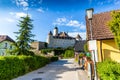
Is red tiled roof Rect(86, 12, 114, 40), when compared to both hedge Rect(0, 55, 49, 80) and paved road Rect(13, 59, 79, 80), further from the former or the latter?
hedge Rect(0, 55, 49, 80)

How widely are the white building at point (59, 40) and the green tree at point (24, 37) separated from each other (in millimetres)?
71903

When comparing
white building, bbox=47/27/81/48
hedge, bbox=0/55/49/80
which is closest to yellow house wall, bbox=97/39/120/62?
hedge, bbox=0/55/49/80

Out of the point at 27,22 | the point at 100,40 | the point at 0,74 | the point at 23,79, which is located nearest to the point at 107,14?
the point at 100,40

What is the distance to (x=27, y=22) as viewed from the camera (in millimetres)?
25203

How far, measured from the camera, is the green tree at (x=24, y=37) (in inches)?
949

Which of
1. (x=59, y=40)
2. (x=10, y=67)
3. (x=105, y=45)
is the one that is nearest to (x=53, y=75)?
(x=10, y=67)

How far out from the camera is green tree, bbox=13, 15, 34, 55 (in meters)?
24.1

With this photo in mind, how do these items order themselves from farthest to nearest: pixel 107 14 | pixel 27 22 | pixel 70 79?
pixel 27 22 < pixel 107 14 < pixel 70 79

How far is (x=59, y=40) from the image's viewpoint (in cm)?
10175

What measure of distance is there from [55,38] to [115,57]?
294ft

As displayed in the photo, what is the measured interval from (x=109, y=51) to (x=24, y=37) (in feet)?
52.5

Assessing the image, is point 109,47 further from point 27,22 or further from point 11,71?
point 27,22

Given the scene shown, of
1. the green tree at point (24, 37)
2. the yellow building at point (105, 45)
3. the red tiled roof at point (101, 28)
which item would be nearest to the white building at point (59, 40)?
the green tree at point (24, 37)

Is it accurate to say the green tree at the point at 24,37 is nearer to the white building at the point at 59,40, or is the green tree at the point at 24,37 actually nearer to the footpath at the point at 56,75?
the footpath at the point at 56,75
